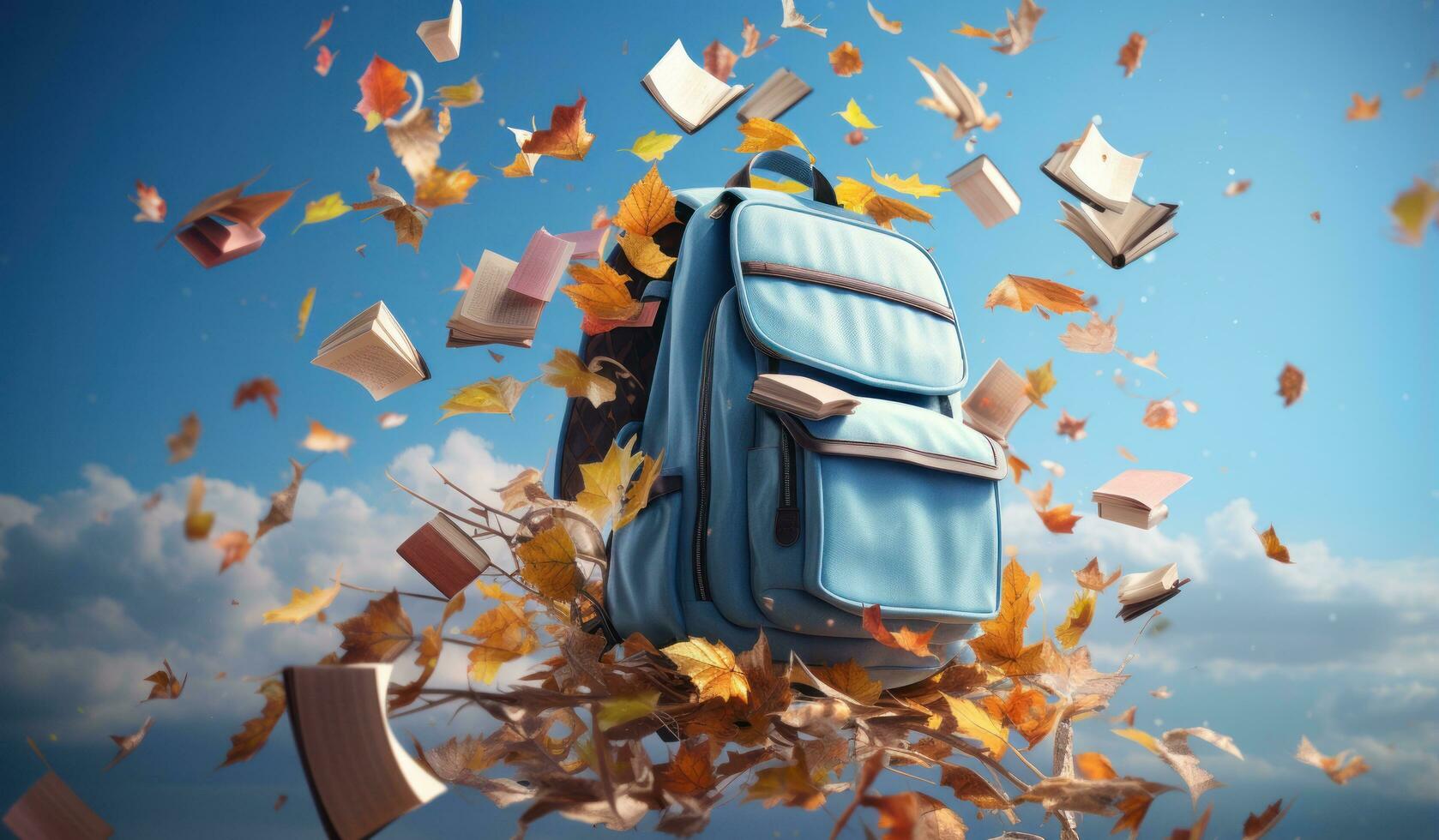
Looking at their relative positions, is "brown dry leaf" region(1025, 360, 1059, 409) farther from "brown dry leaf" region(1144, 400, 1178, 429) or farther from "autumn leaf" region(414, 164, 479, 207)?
"autumn leaf" region(414, 164, 479, 207)

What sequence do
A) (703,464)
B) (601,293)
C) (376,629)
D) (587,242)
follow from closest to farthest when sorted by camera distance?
1. (376,629)
2. (703,464)
3. (601,293)
4. (587,242)

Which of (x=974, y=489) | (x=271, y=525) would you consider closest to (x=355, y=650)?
(x=271, y=525)

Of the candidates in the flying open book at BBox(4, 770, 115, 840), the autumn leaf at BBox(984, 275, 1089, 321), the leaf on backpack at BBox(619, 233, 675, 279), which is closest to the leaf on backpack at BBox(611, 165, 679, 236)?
the leaf on backpack at BBox(619, 233, 675, 279)

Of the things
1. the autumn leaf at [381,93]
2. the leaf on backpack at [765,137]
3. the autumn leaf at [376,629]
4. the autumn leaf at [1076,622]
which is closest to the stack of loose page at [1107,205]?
the leaf on backpack at [765,137]

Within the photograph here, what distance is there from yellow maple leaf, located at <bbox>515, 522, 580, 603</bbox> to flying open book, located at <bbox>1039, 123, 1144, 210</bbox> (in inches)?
Answer: 34.5

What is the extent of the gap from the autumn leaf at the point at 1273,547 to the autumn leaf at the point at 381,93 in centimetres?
138

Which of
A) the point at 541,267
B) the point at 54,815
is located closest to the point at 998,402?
the point at 541,267

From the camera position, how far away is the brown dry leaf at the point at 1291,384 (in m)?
1.45

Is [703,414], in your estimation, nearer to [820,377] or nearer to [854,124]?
[820,377]

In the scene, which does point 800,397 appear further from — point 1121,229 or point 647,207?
point 1121,229

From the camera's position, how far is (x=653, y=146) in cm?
138

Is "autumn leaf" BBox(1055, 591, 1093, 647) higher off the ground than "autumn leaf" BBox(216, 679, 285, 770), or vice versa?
"autumn leaf" BBox(216, 679, 285, 770)

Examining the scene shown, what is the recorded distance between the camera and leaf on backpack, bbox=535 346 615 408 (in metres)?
1.33

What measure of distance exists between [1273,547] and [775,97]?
3.42ft
